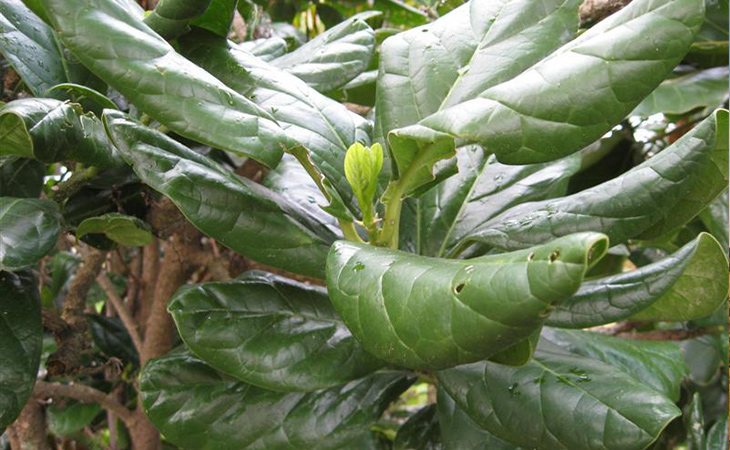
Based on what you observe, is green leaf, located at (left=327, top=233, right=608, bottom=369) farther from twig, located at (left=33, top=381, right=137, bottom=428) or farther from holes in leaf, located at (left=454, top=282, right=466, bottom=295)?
twig, located at (left=33, top=381, right=137, bottom=428)

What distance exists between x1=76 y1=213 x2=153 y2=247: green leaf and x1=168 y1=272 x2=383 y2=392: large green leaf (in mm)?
110

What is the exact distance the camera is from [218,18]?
2.35 ft

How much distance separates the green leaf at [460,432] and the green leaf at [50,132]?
1.30 ft

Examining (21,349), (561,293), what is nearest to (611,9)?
(561,293)

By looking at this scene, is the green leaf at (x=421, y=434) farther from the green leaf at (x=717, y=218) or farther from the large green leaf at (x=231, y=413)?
the green leaf at (x=717, y=218)

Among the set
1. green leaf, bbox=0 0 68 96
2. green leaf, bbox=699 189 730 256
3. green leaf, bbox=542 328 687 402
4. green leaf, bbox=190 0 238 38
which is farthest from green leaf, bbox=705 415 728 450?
green leaf, bbox=0 0 68 96

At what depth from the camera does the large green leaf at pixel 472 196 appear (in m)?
0.76

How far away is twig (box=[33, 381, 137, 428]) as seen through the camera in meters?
1.00

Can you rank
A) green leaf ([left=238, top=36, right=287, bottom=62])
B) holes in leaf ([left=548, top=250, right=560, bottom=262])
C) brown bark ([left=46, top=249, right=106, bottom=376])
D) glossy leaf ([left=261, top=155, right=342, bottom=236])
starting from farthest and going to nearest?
1. brown bark ([left=46, top=249, right=106, bottom=376])
2. green leaf ([left=238, top=36, right=287, bottom=62])
3. glossy leaf ([left=261, top=155, right=342, bottom=236])
4. holes in leaf ([left=548, top=250, right=560, bottom=262])

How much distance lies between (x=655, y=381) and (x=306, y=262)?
48 centimetres

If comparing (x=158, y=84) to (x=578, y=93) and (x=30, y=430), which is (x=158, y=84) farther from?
(x=30, y=430)

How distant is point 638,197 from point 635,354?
0.36m

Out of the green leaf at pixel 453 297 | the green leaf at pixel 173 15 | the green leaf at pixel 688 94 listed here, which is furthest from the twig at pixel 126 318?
the green leaf at pixel 688 94

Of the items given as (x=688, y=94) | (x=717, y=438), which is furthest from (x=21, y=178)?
(x=688, y=94)
